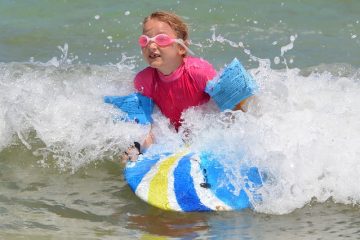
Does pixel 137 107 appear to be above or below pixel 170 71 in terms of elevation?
below

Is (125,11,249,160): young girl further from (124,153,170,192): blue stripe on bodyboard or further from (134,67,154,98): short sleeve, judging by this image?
(124,153,170,192): blue stripe on bodyboard

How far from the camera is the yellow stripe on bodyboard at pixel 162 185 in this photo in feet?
15.1

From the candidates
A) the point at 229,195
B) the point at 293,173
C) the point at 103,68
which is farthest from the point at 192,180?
the point at 103,68

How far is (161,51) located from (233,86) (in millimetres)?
541

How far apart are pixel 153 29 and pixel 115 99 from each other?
0.70 meters

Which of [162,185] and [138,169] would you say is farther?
[138,169]

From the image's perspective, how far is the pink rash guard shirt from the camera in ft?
17.5

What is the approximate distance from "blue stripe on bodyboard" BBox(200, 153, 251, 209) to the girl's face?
742 mm

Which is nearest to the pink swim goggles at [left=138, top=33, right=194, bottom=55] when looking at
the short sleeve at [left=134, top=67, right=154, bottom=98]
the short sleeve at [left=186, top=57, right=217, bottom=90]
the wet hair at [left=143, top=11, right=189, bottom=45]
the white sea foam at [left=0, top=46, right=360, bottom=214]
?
the wet hair at [left=143, top=11, right=189, bottom=45]

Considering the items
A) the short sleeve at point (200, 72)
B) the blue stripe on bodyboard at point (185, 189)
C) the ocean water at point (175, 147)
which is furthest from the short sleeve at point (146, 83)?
the blue stripe on bodyboard at point (185, 189)

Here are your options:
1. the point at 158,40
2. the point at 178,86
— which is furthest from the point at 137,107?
the point at 158,40

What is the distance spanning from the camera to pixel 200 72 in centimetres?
531

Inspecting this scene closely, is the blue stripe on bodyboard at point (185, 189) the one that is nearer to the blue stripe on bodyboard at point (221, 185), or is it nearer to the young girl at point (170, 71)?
the blue stripe on bodyboard at point (221, 185)

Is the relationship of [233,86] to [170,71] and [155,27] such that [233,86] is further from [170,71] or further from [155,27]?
[155,27]
